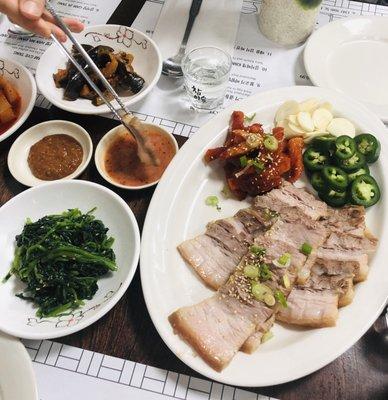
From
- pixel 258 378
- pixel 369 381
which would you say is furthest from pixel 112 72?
pixel 369 381

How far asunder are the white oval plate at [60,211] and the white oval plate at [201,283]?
0.10 metres

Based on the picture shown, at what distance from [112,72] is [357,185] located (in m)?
1.58

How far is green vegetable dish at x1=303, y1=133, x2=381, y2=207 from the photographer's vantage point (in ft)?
6.81

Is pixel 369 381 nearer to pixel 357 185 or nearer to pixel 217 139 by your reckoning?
pixel 357 185

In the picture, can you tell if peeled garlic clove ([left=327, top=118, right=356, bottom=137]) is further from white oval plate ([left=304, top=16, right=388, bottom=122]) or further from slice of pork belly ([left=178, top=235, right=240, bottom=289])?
slice of pork belly ([left=178, top=235, right=240, bottom=289])

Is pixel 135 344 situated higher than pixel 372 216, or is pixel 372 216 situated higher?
pixel 372 216

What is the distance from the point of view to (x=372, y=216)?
2072mm

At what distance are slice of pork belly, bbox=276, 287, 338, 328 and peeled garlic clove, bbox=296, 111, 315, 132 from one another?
908mm

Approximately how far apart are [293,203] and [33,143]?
151cm

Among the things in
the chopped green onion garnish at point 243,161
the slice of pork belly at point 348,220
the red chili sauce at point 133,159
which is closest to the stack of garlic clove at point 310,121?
the chopped green onion garnish at point 243,161

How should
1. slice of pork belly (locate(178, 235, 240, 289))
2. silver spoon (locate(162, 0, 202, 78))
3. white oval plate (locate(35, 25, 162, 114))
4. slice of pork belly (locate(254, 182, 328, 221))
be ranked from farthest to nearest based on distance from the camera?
silver spoon (locate(162, 0, 202, 78)), white oval plate (locate(35, 25, 162, 114)), slice of pork belly (locate(254, 182, 328, 221)), slice of pork belly (locate(178, 235, 240, 289))

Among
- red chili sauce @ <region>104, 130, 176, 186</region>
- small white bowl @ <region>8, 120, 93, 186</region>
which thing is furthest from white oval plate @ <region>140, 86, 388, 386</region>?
small white bowl @ <region>8, 120, 93, 186</region>

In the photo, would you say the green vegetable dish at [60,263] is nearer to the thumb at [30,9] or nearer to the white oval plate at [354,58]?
the thumb at [30,9]

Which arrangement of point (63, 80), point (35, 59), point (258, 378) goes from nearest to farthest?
point (258, 378), point (63, 80), point (35, 59)
